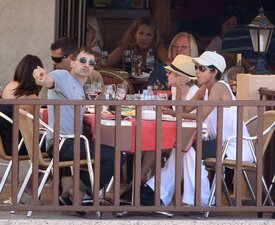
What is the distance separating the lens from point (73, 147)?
288 inches

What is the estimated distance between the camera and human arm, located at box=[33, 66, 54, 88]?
741 centimetres

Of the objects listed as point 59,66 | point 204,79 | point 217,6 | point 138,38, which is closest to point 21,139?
point 59,66

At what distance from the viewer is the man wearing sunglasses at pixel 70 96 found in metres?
7.46

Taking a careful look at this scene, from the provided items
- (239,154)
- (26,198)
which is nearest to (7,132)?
(26,198)

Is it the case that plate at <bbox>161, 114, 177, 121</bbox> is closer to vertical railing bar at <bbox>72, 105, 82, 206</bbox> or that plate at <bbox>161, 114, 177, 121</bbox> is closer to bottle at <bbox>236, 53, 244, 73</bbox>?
vertical railing bar at <bbox>72, 105, 82, 206</bbox>

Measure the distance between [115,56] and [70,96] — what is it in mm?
3319

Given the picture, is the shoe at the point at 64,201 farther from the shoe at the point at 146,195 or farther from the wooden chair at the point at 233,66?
the wooden chair at the point at 233,66

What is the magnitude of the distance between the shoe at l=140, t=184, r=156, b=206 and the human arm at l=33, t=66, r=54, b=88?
99 centimetres

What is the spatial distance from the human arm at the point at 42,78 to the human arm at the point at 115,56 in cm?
333

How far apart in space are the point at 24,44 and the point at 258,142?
287cm

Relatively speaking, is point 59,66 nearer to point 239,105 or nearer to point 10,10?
point 10,10

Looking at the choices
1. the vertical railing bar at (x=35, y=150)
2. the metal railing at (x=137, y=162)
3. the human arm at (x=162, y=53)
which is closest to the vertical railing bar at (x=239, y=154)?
the metal railing at (x=137, y=162)

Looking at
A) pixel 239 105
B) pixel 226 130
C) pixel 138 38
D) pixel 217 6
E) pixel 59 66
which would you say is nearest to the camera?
pixel 239 105

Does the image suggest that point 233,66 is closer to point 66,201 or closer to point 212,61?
point 212,61
